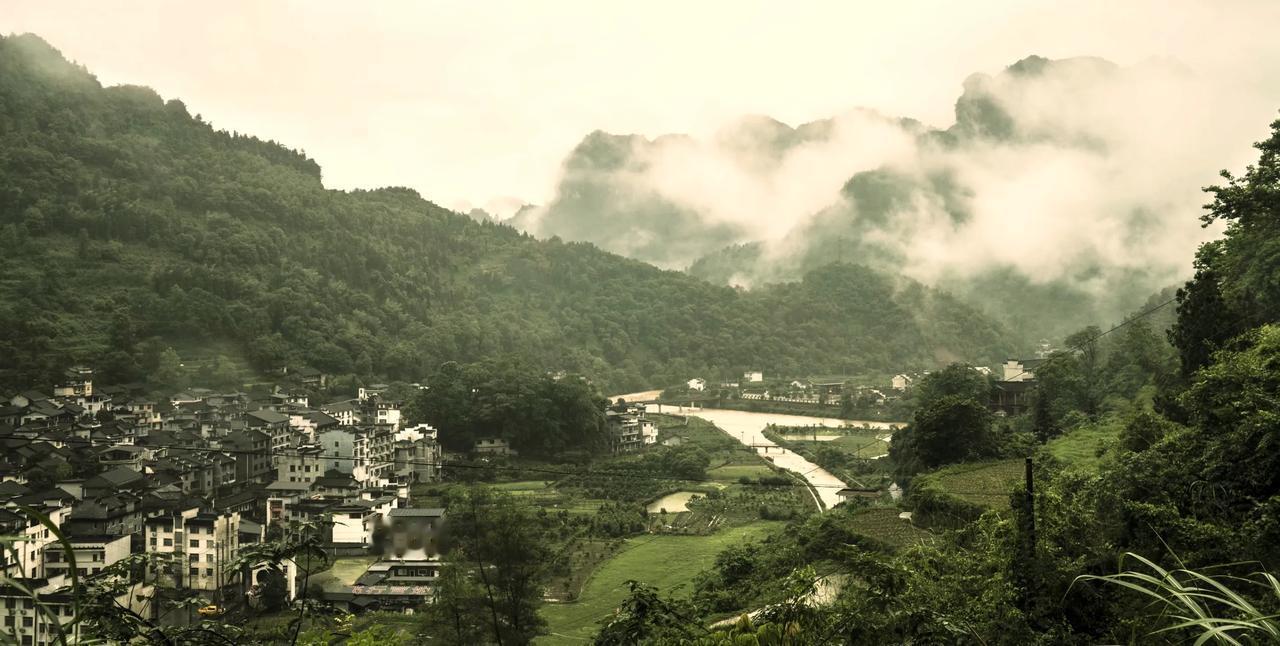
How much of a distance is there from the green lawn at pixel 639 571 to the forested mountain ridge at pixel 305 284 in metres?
14.8

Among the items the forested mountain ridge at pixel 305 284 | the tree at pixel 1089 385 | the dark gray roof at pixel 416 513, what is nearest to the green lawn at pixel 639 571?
the dark gray roof at pixel 416 513

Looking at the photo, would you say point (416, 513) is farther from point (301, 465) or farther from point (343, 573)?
point (301, 465)

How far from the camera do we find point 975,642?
11.0 ft

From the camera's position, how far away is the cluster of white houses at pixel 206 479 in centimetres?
1034

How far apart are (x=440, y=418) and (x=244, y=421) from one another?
17.3ft

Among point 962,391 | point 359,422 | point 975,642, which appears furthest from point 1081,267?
point 975,642

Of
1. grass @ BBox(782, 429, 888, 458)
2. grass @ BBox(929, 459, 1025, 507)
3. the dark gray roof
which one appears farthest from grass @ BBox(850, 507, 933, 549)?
grass @ BBox(782, 429, 888, 458)

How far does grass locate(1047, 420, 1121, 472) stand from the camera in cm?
1026

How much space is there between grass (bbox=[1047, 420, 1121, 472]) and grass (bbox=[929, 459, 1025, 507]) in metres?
0.59

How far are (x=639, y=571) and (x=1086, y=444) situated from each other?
6.93 meters

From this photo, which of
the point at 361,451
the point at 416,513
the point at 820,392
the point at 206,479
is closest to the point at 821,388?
the point at 820,392

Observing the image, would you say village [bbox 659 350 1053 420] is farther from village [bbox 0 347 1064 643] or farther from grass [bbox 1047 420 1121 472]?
grass [bbox 1047 420 1121 472]

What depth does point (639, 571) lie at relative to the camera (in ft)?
43.3

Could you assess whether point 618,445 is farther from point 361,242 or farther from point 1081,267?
point 1081,267
